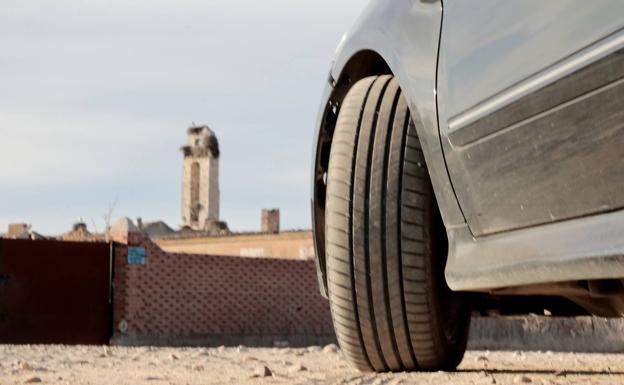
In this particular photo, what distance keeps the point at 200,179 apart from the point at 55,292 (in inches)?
785

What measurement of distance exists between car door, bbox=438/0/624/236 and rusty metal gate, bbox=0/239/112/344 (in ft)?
41.8

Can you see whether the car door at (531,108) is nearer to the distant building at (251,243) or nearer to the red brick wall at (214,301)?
the red brick wall at (214,301)

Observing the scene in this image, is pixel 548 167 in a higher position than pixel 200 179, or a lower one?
lower

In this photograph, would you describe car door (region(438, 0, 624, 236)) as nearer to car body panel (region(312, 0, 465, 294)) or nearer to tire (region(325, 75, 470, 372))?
car body panel (region(312, 0, 465, 294))

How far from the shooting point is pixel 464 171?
7.72 feet

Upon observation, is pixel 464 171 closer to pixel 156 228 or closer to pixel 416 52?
pixel 416 52

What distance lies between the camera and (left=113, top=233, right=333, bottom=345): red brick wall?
15.3 m

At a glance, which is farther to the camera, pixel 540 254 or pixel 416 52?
pixel 416 52

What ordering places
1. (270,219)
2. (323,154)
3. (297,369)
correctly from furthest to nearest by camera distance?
(270,219) → (297,369) → (323,154)

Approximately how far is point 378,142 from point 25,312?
12344 mm

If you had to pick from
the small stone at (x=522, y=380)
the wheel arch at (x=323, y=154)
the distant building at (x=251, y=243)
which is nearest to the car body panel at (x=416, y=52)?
the wheel arch at (x=323, y=154)

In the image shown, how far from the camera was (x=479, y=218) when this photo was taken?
2338mm

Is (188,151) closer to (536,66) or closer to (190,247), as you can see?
(190,247)

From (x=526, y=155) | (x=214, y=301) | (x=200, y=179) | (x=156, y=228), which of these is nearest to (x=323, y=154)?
(x=526, y=155)
